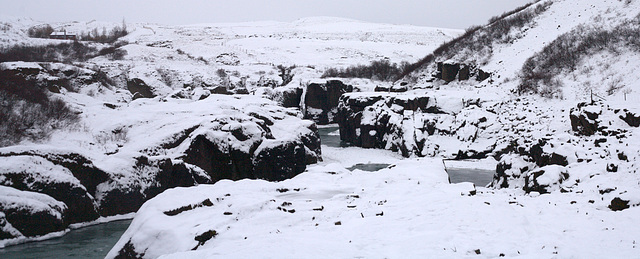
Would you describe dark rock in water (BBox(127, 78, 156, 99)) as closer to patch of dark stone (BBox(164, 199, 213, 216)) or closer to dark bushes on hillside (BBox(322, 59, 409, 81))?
dark bushes on hillside (BBox(322, 59, 409, 81))

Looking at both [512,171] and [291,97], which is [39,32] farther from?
[512,171]

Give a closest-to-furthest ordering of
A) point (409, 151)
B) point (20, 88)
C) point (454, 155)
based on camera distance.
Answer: point (20, 88), point (454, 155), point (409, 151)

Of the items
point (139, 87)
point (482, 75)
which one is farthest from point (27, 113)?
point (482, 75)

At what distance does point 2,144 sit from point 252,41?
3330 inches

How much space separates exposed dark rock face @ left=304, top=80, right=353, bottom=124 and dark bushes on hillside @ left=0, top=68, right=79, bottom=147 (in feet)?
97.3

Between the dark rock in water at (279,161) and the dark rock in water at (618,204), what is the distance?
699 inches

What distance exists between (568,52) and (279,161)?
27468mm

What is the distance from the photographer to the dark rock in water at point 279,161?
24953mm

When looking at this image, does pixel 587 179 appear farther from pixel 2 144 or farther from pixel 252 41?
pixel 252 41

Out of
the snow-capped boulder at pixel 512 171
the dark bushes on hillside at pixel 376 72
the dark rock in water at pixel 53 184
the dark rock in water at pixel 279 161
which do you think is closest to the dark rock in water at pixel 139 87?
the dark bushes on hillside at pixel 376 72

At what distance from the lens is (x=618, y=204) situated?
422 inches

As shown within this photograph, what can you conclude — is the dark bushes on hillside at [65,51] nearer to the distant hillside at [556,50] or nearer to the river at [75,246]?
the distant hillside at [556,50]

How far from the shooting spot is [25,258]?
44.0 feet

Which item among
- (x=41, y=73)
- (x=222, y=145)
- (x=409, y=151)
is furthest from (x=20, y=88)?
(x=409, y=151)
